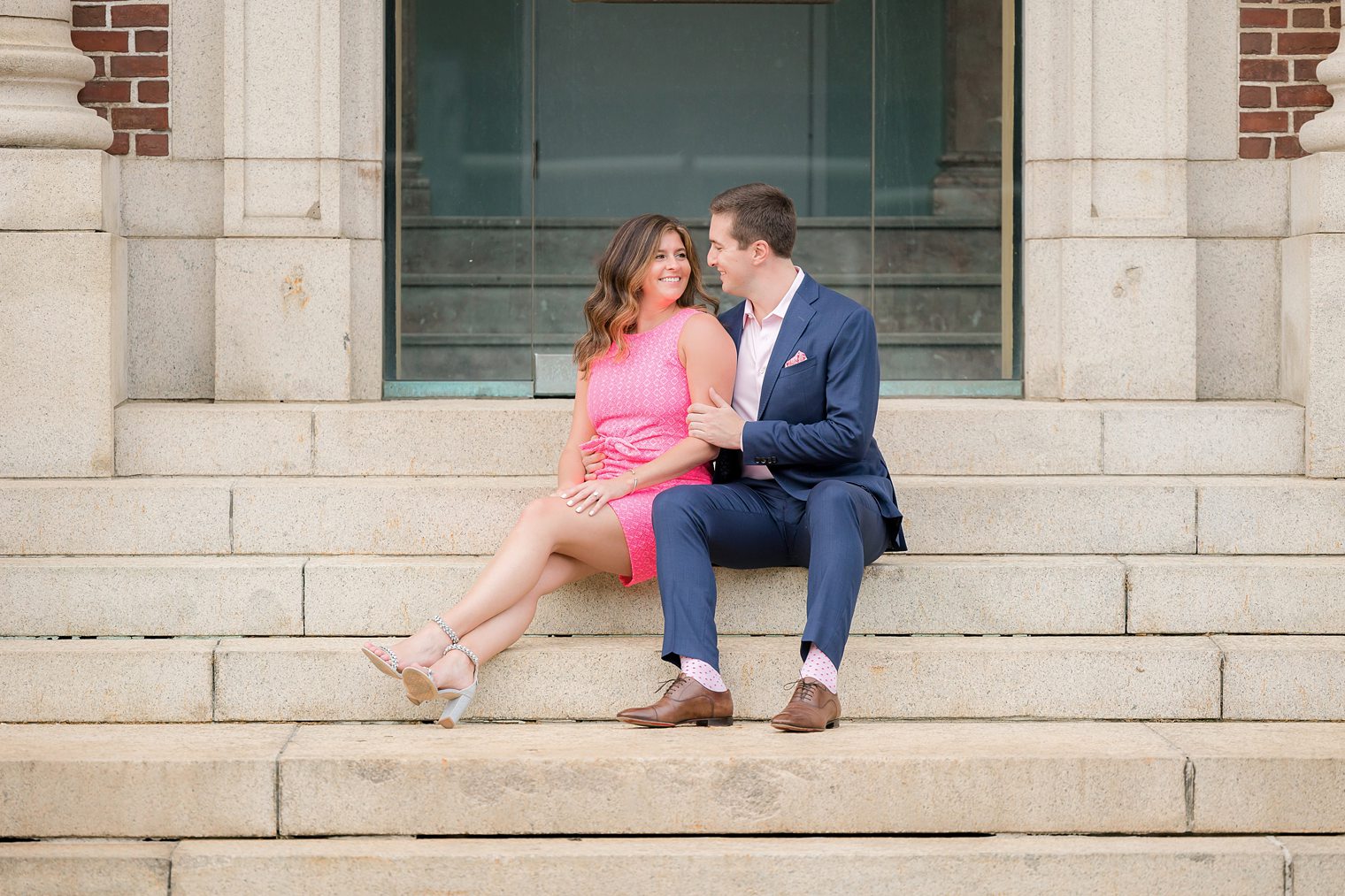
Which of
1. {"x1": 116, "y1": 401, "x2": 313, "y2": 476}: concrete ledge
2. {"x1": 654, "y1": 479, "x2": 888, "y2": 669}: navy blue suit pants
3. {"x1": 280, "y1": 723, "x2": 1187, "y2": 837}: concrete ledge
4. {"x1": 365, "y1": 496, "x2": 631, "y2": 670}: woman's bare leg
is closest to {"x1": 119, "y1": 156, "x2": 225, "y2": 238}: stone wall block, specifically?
{"x1": 116, "y1": 401, "x2": 313, "y2": 476}: concrete ledge

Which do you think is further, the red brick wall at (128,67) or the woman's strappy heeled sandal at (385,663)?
the red brick wall at (128,67)

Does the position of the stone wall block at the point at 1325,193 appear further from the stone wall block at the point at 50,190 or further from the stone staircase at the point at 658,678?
the stone wall block at the point at 50,190

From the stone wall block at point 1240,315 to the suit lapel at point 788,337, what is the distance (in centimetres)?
216

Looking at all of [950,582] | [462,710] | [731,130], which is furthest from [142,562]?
[731,130]

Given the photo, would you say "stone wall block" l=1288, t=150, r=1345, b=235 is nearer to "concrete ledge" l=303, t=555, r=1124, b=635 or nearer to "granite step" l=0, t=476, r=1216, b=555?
"granite step" l=0, t=476, r=1216, b=555

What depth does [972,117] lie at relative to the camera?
7566mm

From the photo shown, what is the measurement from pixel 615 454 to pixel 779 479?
0.54 metres

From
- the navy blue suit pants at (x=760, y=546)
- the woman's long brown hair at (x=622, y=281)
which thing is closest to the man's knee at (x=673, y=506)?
the navy blue suit pants at (x=760, y=546)

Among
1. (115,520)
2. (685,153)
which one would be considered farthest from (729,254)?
(685,153)

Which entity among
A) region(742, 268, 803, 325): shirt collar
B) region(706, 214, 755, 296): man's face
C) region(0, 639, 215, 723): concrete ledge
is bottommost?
region(0, 639, 215, 723): concrete ledge

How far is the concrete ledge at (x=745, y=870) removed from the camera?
390 centimetres

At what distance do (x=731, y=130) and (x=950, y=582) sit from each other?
11.6 ft

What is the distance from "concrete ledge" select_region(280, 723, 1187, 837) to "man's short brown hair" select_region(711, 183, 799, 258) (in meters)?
1.58

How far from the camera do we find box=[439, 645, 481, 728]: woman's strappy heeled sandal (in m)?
4.30
